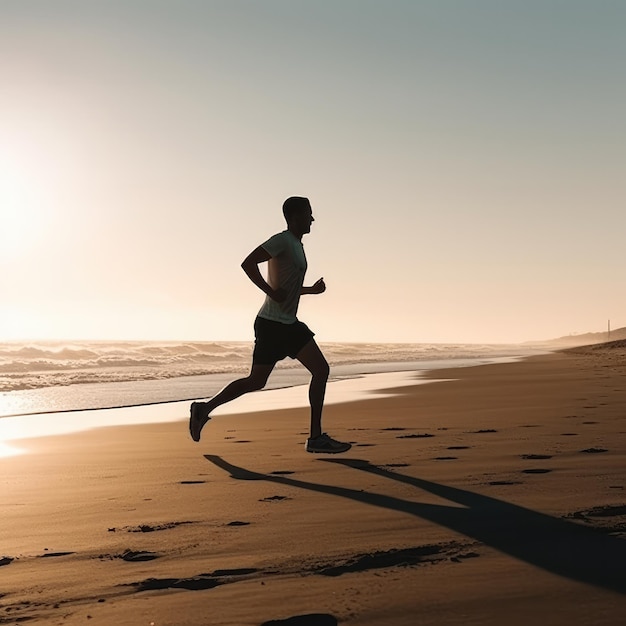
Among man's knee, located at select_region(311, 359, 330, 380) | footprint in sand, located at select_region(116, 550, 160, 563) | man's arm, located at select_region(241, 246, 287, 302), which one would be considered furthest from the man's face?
footprint in sand, located at select_region(116, 550, 160, 563)

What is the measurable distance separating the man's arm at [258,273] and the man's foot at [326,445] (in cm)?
116

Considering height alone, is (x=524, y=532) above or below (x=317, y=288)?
below

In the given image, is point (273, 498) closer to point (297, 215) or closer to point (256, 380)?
point (256, 380)

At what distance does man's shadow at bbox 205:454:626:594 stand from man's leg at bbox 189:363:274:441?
1.74 metres

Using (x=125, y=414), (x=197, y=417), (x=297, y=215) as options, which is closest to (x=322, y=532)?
(x=197, y=417)

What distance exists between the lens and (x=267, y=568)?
117 inches

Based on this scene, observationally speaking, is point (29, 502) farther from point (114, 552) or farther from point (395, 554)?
point (395, 554)

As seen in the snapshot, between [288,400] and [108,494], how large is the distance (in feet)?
27.5

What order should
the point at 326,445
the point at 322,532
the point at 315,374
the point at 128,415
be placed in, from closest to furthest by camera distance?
1. the point at 322,532
2. the point at 326,445
3. the point at 315,374
4. the point at 128,415

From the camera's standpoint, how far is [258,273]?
6340 mm

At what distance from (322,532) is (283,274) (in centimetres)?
316

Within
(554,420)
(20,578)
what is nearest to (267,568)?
(20,578)

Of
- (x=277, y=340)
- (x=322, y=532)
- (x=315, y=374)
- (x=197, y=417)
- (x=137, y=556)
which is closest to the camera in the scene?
(x=137, y=556)

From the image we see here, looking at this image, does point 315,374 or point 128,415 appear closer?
point 315,374
